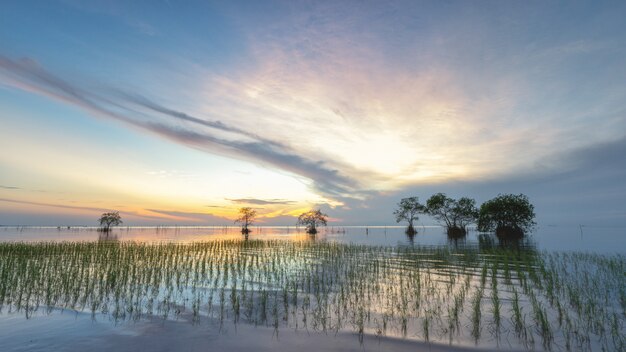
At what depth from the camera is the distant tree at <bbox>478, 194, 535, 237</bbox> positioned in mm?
64775

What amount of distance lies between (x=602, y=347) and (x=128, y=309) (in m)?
14.1

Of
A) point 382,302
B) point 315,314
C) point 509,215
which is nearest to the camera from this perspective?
point 315,314

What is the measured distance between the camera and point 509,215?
2586 inches

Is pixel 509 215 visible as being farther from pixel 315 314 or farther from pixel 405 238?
pixel 315 314

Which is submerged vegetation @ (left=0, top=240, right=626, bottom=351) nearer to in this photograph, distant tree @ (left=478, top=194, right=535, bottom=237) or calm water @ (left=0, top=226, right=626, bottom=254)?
calm water @ (left=0, top=226, right=626, bottom=254)

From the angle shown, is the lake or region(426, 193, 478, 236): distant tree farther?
region(426, 193, 478, 236): distant tree

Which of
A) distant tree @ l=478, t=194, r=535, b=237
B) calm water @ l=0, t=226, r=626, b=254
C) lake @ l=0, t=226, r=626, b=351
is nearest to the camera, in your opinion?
lake @ l=0, t=226, r=626, b=351

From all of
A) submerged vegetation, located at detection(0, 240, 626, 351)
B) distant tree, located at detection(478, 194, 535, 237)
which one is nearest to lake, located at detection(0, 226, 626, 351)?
submerged vegetation, located at detection(0, 240, 626, 351)

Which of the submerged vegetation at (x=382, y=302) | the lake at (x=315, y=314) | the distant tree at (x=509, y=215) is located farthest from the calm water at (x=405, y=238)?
the lake at (x=315, y=314)

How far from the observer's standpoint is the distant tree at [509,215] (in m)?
64.8

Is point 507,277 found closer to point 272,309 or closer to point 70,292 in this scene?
point 272,309

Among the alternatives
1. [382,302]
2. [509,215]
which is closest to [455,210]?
[509,215]

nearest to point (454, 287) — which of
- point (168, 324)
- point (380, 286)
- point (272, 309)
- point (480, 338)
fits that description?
point (380, 286)

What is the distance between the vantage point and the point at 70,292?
13039 mm
